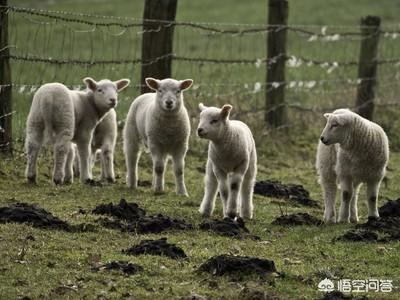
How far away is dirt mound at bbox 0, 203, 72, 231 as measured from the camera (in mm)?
9219

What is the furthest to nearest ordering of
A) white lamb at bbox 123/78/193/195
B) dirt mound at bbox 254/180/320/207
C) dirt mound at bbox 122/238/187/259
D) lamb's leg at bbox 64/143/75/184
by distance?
lamb's leg at bbox 64/143/75/184 → dirt mound at bbox 254/180/320/207 → white lamb at bbox 123/78/193/195 → dirt mound at bbox 122/238/187/259

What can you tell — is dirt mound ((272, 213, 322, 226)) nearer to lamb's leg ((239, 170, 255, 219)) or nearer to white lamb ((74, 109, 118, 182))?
lamb's leg ((239, 170, 255, 219))

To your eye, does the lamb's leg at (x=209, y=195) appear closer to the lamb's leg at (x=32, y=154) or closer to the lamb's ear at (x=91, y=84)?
the lamb's leg at (x=32, y=154)

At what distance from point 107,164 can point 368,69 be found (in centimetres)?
687

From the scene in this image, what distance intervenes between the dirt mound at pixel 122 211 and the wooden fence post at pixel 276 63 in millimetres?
6933

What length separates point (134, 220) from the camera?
987cm

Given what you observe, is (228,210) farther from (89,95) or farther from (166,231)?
(89,95)

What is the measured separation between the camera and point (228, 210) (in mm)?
10656

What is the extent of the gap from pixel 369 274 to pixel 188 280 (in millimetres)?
1570

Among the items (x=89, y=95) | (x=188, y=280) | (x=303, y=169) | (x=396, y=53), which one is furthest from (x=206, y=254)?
(x=396, y=53)

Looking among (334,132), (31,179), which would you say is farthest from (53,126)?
(334,132)

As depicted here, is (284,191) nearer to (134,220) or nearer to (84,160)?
(84,160)

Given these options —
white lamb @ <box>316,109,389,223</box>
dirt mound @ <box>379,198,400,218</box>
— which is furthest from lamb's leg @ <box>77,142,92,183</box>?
dirt mound @ <box>379,198,400,218</box>

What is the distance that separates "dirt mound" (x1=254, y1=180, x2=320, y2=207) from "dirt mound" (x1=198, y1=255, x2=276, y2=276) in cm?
450
